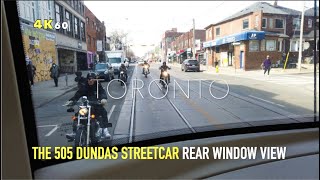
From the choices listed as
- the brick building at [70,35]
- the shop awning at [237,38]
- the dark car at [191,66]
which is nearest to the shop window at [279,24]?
the shop awning at [237,38]

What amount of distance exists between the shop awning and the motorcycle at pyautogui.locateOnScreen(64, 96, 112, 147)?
7.47ft

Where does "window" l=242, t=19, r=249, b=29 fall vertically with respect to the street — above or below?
above

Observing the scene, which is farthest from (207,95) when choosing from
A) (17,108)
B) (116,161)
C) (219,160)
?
(17,108)

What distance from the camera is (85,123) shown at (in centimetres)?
255

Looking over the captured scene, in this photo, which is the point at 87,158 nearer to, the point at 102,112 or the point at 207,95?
the point at 102,112

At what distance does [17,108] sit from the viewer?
1.88 metres

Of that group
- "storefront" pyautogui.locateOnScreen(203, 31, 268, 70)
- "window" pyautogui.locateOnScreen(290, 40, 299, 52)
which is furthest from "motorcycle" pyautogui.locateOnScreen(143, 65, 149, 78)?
"window" pyautogui.locateOnScreen(290, 40, 299, 52)

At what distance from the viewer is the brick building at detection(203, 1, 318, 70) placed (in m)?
3.70

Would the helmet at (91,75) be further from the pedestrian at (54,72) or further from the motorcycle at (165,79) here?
the motorcycle at (165,79)

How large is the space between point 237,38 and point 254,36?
0.25 m

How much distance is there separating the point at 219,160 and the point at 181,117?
725 mm

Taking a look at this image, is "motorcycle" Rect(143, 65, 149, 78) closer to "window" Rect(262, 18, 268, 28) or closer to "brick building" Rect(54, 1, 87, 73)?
"brick building" Rect(54, 1, 87, 73)

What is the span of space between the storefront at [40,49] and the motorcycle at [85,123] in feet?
1.32

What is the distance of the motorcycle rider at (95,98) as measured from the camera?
2576 mm
